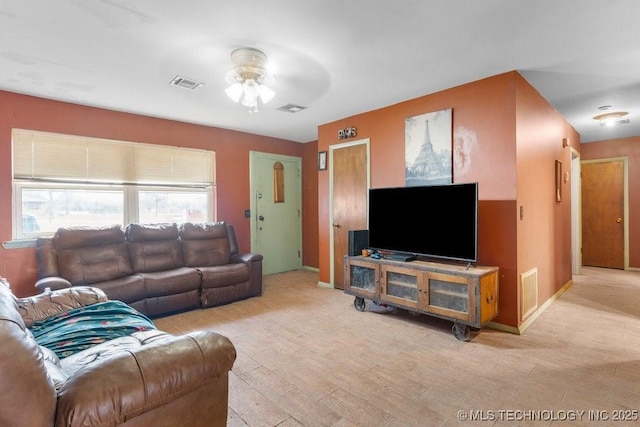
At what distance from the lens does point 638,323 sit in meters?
3.18

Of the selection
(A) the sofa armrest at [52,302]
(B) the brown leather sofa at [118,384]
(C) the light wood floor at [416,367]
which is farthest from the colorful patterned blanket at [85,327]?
(C) the light wood floor at [416,367]

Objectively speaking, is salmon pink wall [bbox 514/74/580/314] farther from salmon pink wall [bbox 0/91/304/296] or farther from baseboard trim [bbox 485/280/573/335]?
salmon pink wall [bbox 0/91/304/296]

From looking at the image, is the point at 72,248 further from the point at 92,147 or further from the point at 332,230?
the point at 332,230

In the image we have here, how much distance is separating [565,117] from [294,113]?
378 centimetres

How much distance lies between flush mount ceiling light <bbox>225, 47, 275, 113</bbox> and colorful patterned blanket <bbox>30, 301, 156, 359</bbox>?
1.91m

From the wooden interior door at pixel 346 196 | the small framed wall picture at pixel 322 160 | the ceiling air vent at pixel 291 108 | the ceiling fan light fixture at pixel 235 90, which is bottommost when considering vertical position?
the wooden interior door at pixel 346 196

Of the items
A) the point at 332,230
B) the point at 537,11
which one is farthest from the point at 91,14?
the point at 332,230

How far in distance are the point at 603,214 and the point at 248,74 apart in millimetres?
6951

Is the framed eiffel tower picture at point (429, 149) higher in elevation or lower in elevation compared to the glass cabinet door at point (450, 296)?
higher

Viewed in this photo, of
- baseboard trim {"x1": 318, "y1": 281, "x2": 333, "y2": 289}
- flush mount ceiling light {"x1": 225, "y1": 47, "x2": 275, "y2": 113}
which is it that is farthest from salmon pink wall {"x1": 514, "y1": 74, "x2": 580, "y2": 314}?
baseboard trim {"x1": 318, "y1": 281, "x2": 333, "y2": 289}

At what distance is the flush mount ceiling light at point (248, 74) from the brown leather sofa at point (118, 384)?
2.08 m

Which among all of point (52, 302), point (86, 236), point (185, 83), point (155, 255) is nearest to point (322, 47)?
point (185, 83)

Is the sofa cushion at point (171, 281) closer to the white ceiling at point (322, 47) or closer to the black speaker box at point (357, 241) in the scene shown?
the black speaker box at point (357, 241)

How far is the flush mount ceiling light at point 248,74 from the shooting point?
253 centimetres
